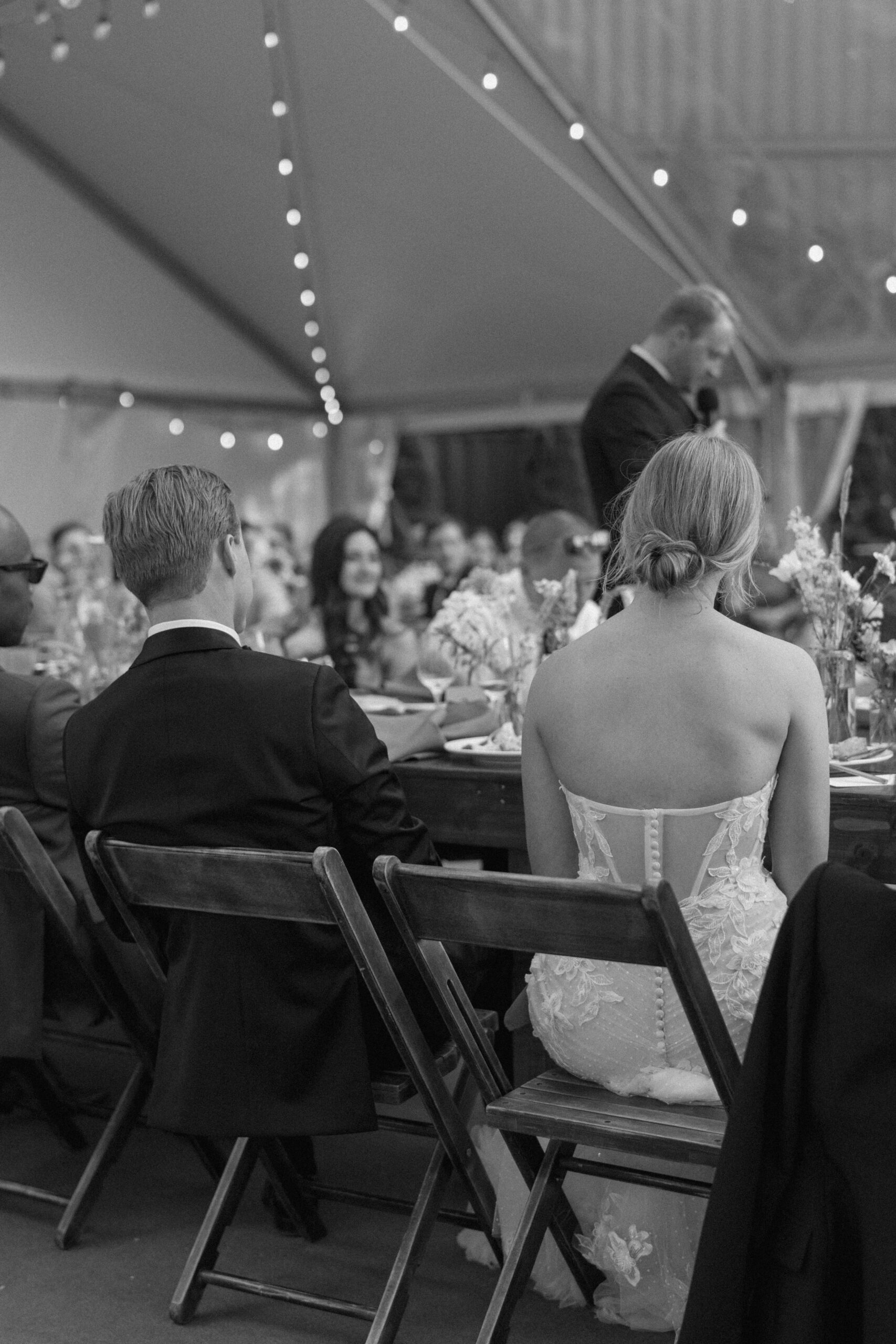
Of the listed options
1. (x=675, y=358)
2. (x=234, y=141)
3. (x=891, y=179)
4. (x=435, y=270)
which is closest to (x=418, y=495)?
(x=435, y=270)

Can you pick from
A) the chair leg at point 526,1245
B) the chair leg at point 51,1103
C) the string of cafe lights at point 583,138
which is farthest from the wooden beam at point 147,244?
the chair leg at point 526,1245

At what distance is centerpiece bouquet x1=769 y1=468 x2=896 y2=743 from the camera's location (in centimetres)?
297

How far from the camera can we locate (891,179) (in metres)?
8.95

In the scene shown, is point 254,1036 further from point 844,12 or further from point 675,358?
point 844,12

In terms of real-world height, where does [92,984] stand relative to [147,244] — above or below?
below

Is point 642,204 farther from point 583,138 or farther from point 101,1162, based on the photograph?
point 101,1162

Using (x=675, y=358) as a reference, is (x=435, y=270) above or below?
above

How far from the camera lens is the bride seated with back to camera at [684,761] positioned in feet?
7.46

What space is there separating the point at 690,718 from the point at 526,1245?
87 cm

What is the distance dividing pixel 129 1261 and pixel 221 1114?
0.66 m

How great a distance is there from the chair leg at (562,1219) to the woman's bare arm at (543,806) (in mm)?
440

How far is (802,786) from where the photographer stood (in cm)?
231

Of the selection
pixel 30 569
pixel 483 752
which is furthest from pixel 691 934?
pixel 30 569

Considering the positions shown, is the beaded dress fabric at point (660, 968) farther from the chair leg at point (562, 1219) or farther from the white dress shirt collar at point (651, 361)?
the white dress shirt collar at point (651, 361)
